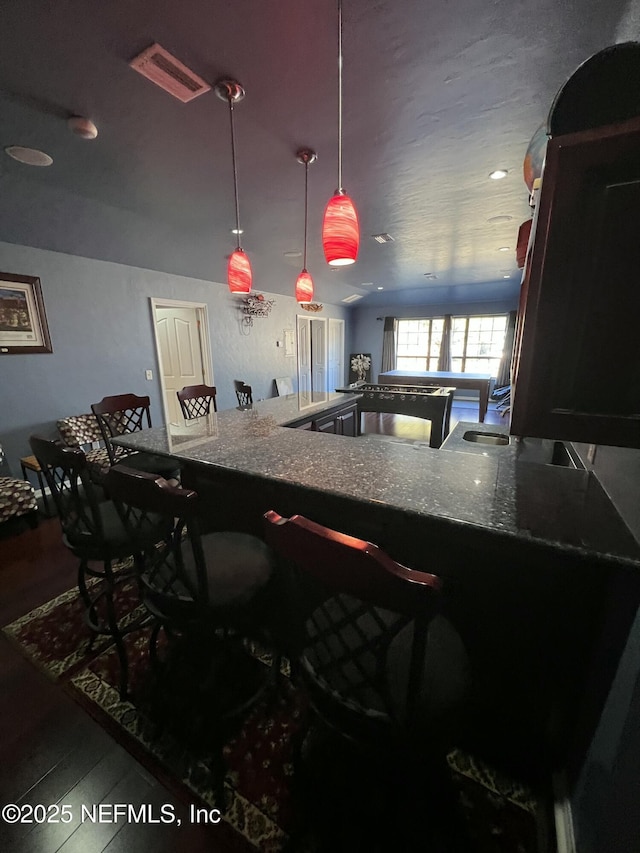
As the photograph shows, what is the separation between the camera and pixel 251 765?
46.8 inches

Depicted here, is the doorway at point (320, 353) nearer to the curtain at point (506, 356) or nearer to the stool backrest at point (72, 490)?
the curtain at point (506, 356)

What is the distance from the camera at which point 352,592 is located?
0.69 metres

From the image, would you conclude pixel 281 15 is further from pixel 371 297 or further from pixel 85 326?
pixel 371 297

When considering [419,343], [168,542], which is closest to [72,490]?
[168,542]

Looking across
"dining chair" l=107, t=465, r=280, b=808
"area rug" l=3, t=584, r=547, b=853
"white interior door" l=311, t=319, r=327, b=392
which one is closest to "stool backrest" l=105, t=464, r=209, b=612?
"dining chair" l=107, t=465, r=280, b=808

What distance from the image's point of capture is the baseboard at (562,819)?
0.92 meters

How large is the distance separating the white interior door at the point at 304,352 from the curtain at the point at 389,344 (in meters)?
2.41

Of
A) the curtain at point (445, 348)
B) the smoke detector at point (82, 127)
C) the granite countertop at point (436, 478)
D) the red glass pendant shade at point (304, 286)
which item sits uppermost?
the smoke detector at point (82, 127)

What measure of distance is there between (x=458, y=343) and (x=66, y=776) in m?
9.11

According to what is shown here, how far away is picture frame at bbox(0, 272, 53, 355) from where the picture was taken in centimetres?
288

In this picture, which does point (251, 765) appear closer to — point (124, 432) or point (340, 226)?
point (340, 226)

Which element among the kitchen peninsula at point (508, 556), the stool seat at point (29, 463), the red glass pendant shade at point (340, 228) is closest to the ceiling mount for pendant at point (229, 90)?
the red glass pendant shade at point (340, 228)

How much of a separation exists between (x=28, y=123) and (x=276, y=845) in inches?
127

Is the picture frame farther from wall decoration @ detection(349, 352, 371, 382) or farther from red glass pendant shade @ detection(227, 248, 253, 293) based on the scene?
wall decoration @ detection(349, 352, 371, 382)
